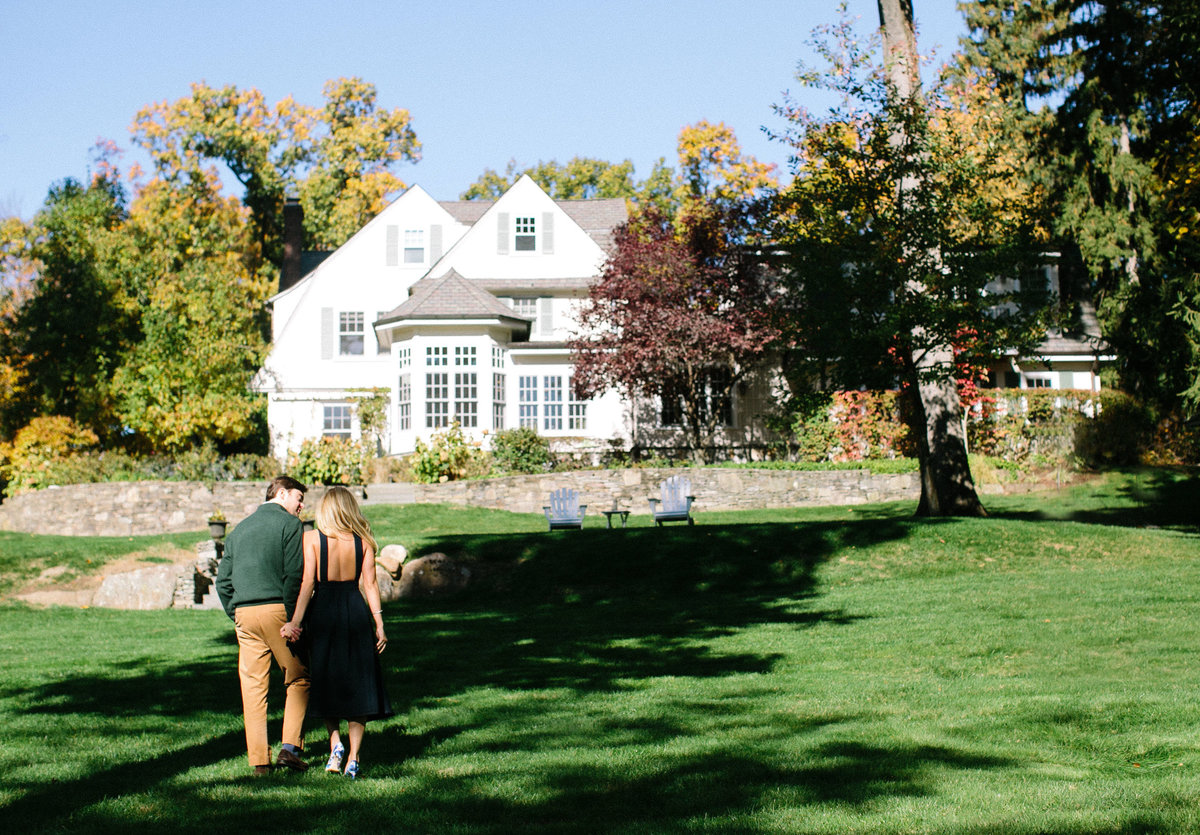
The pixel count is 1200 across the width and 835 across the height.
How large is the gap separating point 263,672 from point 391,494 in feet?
65.7

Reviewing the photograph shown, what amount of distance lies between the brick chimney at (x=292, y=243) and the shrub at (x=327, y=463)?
48.4 feet

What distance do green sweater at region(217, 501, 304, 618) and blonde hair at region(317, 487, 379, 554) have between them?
19cm

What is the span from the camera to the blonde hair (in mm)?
6457

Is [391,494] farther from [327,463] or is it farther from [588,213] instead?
[588,213]

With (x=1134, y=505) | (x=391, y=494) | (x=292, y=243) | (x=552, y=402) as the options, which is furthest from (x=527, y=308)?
(x=1134, y=505)

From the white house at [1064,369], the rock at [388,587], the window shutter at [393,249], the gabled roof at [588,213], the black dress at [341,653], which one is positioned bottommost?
the rock at [388,587]

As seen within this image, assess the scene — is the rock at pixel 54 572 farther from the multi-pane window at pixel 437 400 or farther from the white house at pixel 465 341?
the multi-pane window at pixel 437 400

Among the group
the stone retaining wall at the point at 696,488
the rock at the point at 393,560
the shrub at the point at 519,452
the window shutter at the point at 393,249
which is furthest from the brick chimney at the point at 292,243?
the rock at the point at 393,560


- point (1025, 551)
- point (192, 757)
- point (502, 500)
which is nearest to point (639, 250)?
point (502, 500)

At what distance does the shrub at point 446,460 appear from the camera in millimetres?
27312

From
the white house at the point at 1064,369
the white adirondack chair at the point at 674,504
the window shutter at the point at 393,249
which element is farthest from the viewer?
the window shutter at the point at 393,249

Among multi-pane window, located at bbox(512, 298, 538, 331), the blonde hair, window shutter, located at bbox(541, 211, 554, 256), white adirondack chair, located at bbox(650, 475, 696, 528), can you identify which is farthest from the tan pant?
window shutter, located at bbox(541, 211, 554, 256)

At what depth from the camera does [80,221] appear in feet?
107

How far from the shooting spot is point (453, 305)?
31.3 metres
